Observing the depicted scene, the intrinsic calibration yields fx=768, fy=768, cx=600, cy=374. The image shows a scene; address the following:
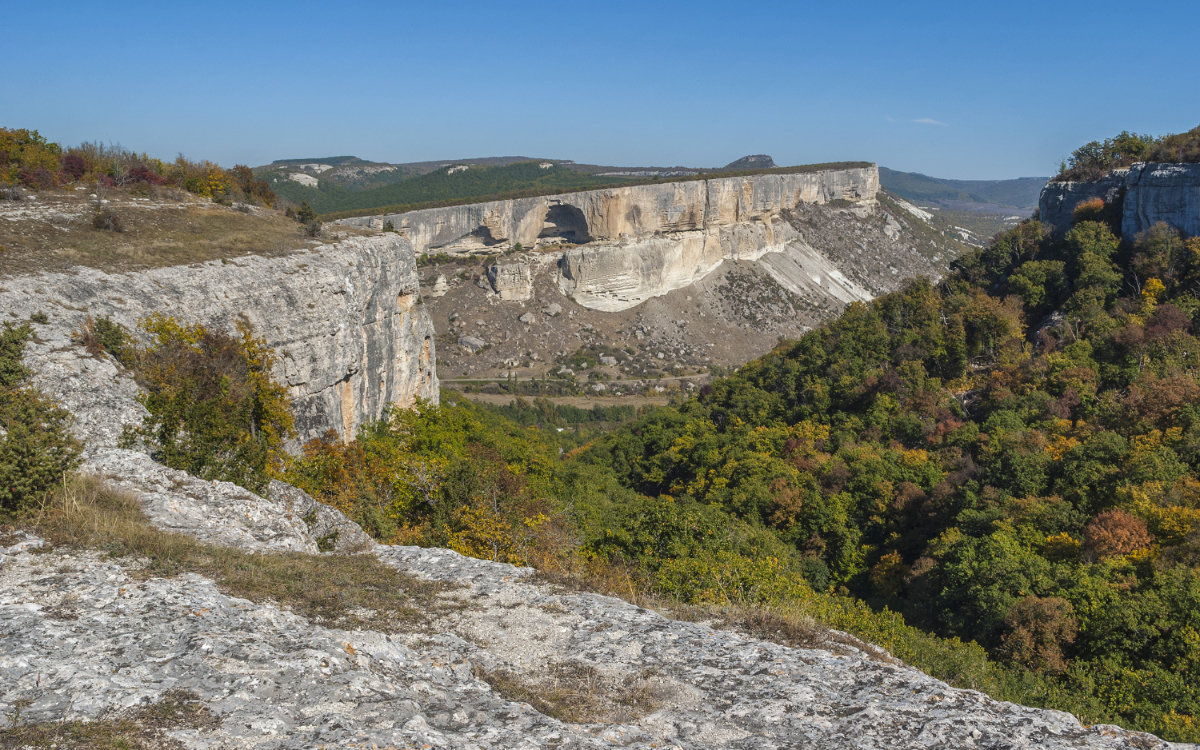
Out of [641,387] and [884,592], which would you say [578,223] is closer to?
[641,387]

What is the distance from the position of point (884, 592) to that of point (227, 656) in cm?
2375

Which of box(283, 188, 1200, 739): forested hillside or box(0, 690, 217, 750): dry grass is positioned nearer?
box(0, 690, 217, 750): dry grass

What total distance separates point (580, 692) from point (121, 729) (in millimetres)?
3436

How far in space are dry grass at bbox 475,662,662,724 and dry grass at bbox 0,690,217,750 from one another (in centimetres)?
235

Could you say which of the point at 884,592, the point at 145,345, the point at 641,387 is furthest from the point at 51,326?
the point at 641,387

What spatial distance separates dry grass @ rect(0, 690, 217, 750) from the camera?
4668 millimetres

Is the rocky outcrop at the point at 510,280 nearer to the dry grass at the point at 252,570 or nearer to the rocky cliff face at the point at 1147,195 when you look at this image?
the rocky cliff face at the point at 1147,195

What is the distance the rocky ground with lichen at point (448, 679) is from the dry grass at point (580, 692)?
2 centimetres

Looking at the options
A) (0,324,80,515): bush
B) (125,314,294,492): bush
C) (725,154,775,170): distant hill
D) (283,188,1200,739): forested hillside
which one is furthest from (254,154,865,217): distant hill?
(0,324,80,515): bush

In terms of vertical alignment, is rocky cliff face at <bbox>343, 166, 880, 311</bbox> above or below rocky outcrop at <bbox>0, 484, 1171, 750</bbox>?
above

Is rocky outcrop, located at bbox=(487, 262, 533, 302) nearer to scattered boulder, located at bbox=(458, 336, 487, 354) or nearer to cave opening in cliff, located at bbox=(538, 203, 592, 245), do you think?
scattered boulder, located at bbox=(458, 336, 487, 354)

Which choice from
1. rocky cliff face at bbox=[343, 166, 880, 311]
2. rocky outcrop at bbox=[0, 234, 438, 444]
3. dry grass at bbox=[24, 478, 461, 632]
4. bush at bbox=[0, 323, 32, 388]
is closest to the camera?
dry grass at bbox=[24, 478, 461, 632]

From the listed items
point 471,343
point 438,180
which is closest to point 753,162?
point 438,180

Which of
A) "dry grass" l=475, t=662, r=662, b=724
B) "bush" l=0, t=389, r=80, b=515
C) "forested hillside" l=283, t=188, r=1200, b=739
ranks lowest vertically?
"forested hillside" l=283, t=188, r=1200, b=739
